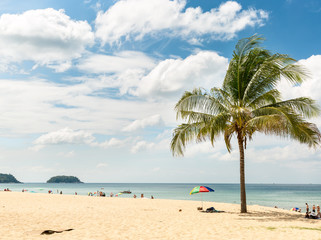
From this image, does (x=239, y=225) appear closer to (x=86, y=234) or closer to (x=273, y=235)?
(x=273, y=235)

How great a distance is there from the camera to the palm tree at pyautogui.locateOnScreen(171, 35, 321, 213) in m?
14.2

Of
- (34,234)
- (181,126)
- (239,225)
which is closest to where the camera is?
(34,234)

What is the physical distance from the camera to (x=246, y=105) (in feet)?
52.5

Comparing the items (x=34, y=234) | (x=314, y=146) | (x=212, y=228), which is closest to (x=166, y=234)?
(x=212, y=228)

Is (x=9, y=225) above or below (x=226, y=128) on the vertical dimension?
below

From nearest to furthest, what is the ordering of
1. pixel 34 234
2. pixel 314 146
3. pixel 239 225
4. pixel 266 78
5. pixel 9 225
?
pixel 34 234
pixel 9 225
pixel 239 225
pixel 314 146
pixel 266 78

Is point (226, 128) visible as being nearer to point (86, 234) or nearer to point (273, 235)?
point (273, 235)

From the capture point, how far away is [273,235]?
372 inches

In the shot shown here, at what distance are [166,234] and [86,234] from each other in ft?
8.95

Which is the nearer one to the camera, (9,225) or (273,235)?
(273,235)

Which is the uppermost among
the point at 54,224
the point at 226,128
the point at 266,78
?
the point at 266,78

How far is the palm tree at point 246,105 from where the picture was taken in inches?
561

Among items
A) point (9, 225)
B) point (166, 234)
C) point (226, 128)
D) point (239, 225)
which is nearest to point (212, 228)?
point (239, 225)

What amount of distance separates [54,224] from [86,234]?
2.85 m
